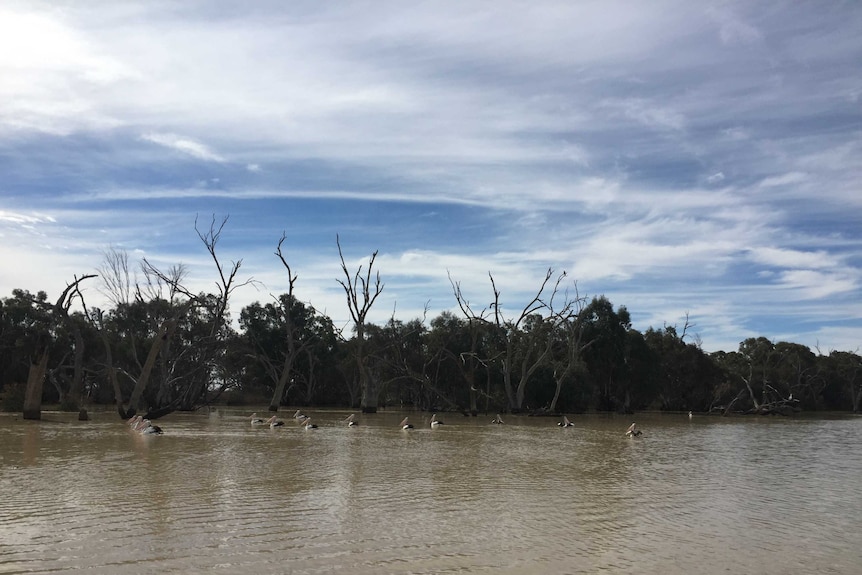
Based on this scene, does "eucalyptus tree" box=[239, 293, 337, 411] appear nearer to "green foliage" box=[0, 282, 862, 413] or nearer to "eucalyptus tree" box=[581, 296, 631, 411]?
"green foliage" box=[0, 282, 862, 413]

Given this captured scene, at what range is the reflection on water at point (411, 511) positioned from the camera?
6992 mm

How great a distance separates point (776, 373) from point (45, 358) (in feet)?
214

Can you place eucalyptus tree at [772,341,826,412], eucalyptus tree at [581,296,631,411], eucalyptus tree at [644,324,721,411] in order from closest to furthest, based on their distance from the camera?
eucalyptus tree at [581,296,631,411] < eucalyptus tree at [644,324,721,411] < eucalyptus tree at [772,341,826,412]

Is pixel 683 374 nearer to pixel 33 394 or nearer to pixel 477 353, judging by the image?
pixel 477 353

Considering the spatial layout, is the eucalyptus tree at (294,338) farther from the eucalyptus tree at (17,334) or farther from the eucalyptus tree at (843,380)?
the eucalyptus tree at (843,380)

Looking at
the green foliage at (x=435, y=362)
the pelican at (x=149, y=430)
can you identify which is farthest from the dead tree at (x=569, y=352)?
the pelican at (x=149, y=430)

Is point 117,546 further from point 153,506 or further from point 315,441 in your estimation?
point 315,441

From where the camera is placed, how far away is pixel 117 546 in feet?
23.1

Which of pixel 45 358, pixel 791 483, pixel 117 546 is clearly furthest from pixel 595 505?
pixel 45 358

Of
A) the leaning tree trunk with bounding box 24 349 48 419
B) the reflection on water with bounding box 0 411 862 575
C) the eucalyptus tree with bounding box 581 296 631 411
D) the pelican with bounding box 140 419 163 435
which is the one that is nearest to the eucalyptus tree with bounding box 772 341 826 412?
the eucalyptus tree with bounding box 581 296 631 411

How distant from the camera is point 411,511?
9.53 metres

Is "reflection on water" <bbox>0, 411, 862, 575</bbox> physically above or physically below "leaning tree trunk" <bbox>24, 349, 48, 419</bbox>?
below

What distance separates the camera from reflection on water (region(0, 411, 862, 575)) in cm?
699

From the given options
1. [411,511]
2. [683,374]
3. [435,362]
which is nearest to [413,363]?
[435,362]
